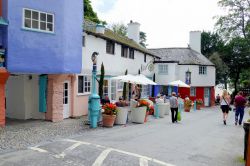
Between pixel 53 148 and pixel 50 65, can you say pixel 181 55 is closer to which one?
pixel 50 65

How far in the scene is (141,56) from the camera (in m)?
30.8

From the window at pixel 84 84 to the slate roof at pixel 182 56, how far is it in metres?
19.3

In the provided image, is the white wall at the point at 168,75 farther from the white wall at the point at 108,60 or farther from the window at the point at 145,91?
the white wall at the point at 108,60

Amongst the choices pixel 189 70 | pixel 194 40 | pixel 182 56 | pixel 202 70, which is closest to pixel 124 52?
pixel 189 70

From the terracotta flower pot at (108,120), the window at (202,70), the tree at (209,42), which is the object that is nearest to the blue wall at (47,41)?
Result: the terracotta flower pot at (108,120)

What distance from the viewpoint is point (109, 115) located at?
15453 millimetres

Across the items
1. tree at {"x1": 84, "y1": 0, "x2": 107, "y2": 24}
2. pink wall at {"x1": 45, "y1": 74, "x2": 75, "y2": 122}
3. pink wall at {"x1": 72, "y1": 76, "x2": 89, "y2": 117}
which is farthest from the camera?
tree at {"x1": 84, "y1": 0, "x2": 107, "y2": 24}

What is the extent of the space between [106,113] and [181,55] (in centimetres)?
2814

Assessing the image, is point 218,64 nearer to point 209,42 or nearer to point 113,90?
point 209,42

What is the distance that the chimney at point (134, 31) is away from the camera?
117 ft

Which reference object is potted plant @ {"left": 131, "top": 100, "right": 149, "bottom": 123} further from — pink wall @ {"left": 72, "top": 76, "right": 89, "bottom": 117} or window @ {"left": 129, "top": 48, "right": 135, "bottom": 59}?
window @ {"left": 129, "top": 48, "right": 135, "bottom": 59}

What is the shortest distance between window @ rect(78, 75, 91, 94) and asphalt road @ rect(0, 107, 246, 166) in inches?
241

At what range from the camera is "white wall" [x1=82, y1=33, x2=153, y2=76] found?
20.5 metres

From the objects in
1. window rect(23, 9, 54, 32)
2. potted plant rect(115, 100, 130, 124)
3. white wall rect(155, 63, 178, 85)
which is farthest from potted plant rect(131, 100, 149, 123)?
white wall rect(155, 63, 178, 85)
